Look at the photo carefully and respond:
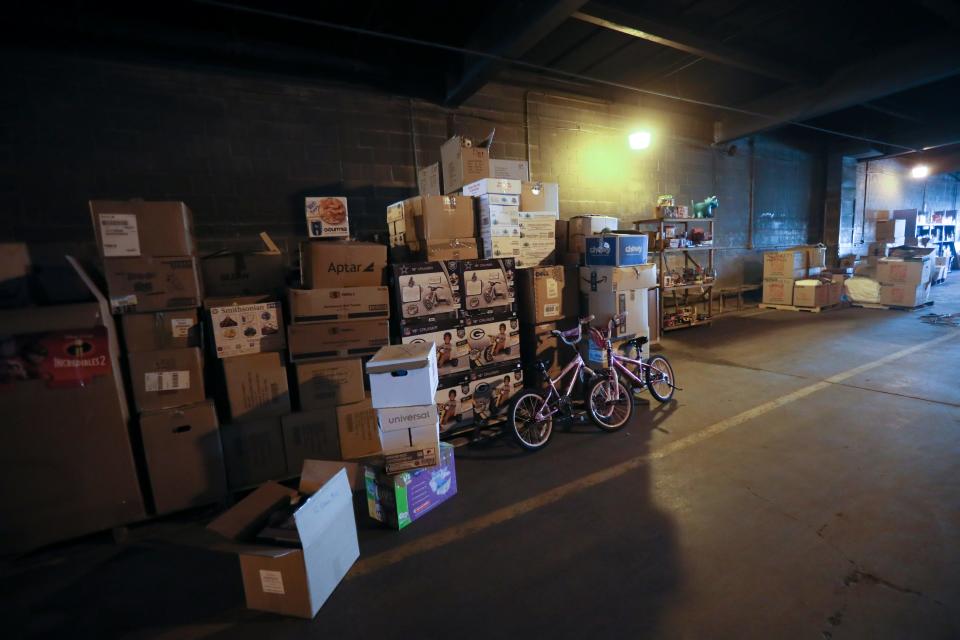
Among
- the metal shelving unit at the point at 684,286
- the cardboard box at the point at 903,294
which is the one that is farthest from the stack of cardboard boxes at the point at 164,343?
the cardboard box at the point at 903,294

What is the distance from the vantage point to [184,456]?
225cm

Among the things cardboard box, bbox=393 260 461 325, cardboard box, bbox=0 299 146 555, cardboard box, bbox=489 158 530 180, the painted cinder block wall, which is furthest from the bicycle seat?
cardboard box, bbox=0 299 146 555

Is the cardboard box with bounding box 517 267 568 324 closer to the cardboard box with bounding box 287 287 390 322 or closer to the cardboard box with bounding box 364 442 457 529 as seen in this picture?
the cardboard box with bounding box 287 287 390 322

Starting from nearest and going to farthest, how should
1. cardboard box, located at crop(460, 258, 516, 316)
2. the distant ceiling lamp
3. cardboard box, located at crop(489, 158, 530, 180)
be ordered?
cardboard box, located at crop(460, 258, 516, 316) < cardboard box, located at crop(489, 158, 530, 180) < the distant ceiling lamp

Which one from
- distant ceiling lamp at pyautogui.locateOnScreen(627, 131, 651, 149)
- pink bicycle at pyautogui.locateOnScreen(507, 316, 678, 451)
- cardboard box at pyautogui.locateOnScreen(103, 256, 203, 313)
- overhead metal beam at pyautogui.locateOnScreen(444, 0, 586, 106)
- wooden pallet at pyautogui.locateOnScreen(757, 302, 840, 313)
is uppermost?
overhead metal beam at pyautogui.locateOnScreen(444, 0, 586, 106)

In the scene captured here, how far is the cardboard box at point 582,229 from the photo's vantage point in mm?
3859

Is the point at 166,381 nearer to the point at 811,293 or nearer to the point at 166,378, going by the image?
the point at 166,378

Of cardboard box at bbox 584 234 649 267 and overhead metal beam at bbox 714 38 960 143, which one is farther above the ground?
overhead metal beam at bbox 714 38 960 143

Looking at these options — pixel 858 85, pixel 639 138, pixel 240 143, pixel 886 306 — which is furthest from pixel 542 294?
pixel 886 306

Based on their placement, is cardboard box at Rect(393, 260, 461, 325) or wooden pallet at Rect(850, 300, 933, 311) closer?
cardboard box at Rect(393, 260, 461, 325)

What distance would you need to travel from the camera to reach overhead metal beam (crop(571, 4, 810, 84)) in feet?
12.2

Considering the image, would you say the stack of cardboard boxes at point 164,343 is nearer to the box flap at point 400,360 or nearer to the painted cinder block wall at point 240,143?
the box flap at point 400,360

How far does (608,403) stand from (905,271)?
7276 mm

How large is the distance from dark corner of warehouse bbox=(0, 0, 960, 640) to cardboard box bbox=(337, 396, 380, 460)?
0.08 ft
